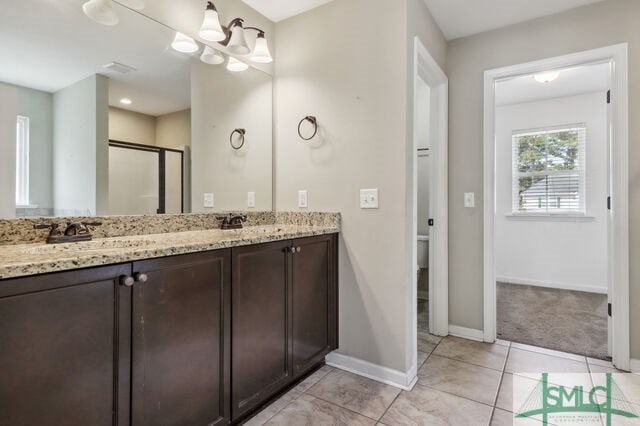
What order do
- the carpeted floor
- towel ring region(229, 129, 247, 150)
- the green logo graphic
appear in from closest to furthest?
the green logo graphic → towel ring region(229, 129, 247, 150) → the carpeted floor

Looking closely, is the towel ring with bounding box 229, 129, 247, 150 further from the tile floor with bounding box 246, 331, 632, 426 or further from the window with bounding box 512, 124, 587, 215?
the window with bounding box 512, 124, 587, 215

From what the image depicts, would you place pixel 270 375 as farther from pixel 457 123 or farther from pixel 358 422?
pixel 457 123

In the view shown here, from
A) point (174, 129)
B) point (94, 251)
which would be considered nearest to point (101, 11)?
point (174, 129)

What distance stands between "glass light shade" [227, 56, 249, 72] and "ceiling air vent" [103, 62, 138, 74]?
→ 0.63 m

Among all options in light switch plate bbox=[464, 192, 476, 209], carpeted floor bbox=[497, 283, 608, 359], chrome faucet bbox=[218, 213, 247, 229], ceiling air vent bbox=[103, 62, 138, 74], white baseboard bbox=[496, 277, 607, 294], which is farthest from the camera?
white baseboard bbox=[496, 277, 607, 294]

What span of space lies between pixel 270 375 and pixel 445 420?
87cm

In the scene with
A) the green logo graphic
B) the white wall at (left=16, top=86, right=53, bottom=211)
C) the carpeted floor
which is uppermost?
the white wall at (left=16, top=86, right=53, bottom=211)

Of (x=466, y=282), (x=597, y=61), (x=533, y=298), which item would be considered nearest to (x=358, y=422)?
(x=466, y=282)

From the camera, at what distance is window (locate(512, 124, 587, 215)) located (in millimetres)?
4062

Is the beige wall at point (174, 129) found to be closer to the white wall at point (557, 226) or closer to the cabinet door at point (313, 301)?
the cabinet door at point (313, 301)

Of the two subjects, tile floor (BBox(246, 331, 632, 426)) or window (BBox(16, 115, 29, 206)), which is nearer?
window (BBox(16, 115, 29, 206))

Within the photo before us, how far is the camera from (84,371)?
0.96 metres

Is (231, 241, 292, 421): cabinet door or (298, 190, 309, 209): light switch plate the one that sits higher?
(298, 190, 309, 209): light switch plate

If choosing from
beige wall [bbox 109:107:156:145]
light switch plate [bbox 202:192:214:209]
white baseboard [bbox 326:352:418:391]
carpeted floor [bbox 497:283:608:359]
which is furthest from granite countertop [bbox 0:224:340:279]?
carpeted floor [bbox 497:283:608:359]
